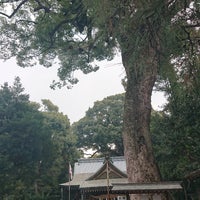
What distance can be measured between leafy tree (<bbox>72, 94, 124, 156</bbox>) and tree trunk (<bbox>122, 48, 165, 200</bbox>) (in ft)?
87.8

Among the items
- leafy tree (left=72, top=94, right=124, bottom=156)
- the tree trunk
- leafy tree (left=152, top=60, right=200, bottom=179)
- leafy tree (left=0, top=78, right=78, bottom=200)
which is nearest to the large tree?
the tree trunk

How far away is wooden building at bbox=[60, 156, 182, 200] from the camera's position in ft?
16.8

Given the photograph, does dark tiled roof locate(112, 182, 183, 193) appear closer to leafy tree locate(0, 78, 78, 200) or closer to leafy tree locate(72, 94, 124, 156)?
leafy tree locate(0, 78, 78, 200)

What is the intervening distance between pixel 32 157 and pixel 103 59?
1326cm

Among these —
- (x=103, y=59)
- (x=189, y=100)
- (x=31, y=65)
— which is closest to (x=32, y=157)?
(x=31, y=65)

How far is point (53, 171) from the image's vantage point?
26469 millimetres

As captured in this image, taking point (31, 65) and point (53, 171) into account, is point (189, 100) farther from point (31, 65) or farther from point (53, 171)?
point (53, 171)

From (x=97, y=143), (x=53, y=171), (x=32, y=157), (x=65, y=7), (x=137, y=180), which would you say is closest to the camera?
(x=137, y=180)

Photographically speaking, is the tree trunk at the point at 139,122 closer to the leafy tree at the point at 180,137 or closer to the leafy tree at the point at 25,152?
the leafy tree at the point at 180,137

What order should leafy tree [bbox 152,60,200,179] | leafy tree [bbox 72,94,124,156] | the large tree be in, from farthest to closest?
leafy tree [bbox 72,94,124,156] → leafy tree [bbox 152,60,200,179] → the large tree

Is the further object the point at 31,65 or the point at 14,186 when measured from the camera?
the point at 14,186

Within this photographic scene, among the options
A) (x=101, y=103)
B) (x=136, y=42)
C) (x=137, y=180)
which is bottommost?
(x=137, y=180)

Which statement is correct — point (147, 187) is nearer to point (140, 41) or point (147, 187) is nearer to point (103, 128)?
point (140, 41)

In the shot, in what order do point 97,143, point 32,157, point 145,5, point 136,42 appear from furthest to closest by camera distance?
point 97,143 → point 32,157 → point 136,42 → point 145,5
